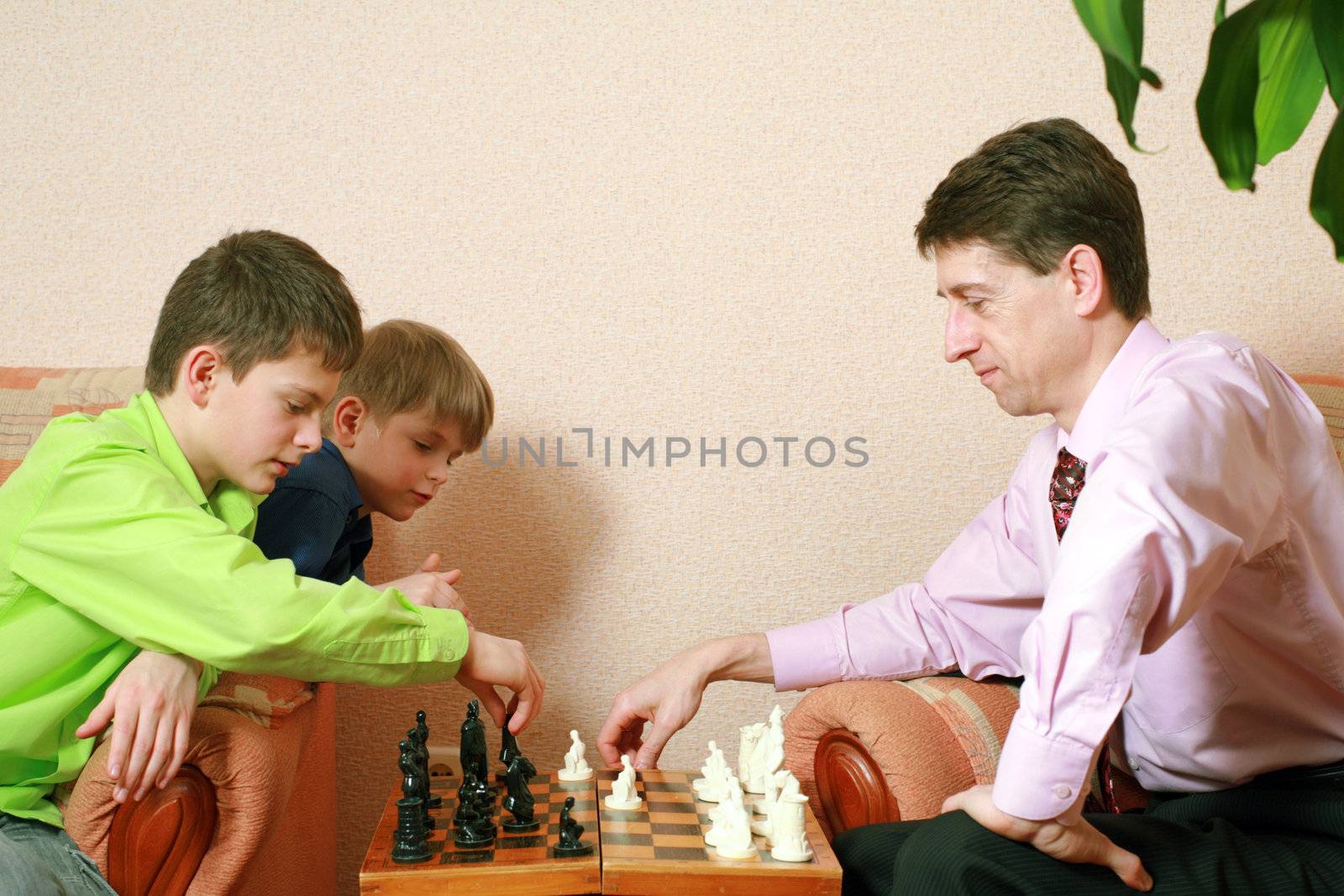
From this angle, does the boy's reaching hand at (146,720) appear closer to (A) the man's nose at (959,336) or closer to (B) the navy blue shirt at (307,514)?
(B) the navy blue shirt at (307,514)

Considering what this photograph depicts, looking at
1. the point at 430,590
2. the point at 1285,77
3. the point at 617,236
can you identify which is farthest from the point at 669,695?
the point at 1285,77

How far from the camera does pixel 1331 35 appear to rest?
0.66 metres

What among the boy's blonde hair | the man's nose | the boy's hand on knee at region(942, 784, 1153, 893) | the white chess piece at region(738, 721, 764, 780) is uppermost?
the man's nose

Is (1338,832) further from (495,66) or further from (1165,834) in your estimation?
(495,66)

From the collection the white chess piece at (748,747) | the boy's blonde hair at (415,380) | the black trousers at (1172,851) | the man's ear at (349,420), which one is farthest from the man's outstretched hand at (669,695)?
the man's ear at (349,420)

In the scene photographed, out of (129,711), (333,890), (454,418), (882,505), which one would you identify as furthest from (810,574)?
(129,711)

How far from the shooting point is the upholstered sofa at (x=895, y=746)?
4.98ft

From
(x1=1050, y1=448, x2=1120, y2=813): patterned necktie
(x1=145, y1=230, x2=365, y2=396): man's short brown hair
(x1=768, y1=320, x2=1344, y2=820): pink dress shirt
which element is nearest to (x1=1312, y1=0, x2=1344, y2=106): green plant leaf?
(x1=768, y1=320, x2=1344, y2=820): pink dress shirt

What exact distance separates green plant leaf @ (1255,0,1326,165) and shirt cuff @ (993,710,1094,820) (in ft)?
1.80

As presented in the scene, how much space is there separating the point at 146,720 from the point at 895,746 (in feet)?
3.09

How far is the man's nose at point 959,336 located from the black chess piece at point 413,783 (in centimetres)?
89

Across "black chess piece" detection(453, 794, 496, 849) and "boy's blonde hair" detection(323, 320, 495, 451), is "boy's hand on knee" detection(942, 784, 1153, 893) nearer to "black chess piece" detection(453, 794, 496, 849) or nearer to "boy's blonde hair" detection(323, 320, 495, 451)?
"black chess piece" detection(453, 794, 496, 849)

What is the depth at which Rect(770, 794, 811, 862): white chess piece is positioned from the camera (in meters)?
1.28

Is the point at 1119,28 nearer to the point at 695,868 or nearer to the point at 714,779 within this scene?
the point at 695,868
